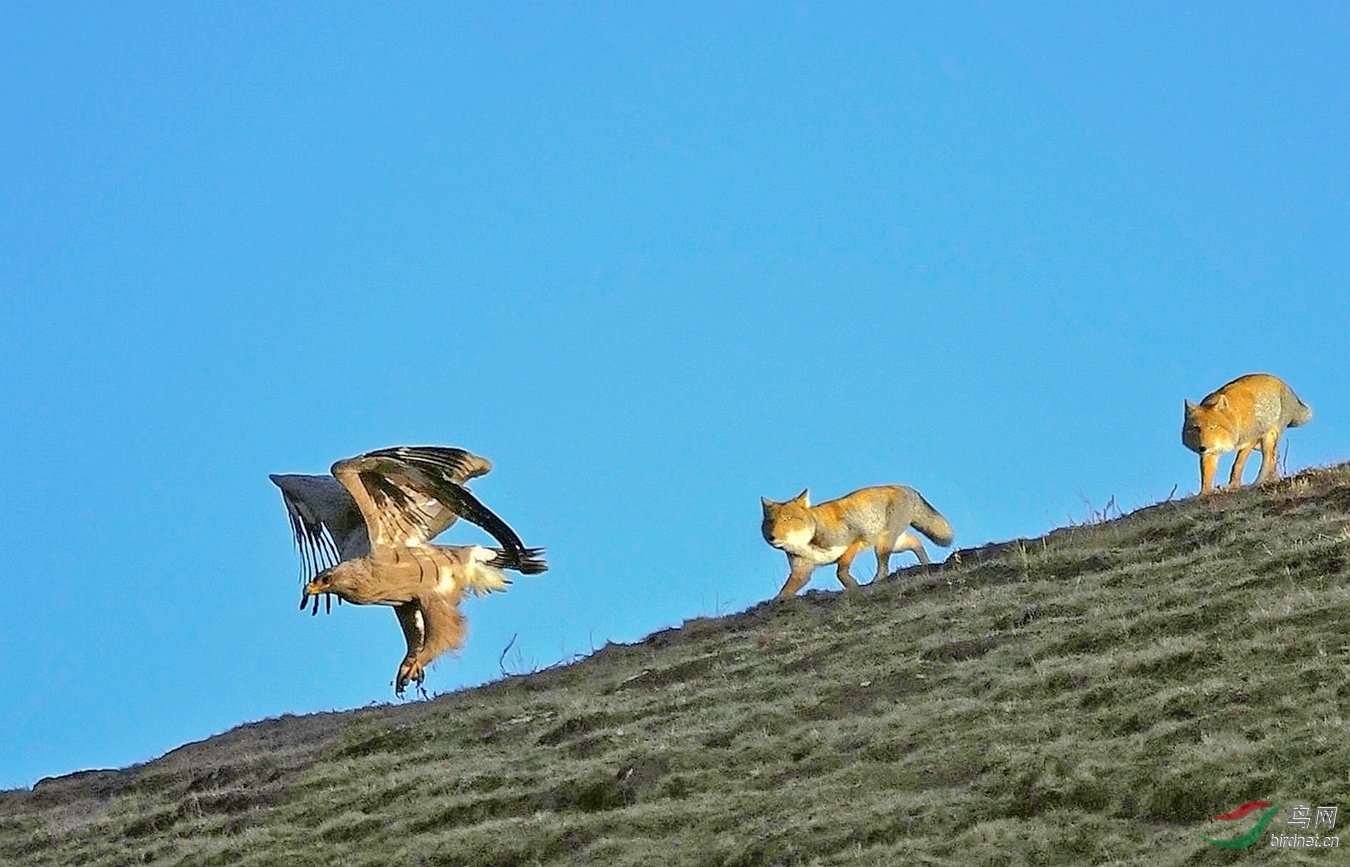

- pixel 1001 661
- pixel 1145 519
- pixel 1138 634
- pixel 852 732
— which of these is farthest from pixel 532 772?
pixel 1145 519

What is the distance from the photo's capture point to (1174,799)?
9438mm

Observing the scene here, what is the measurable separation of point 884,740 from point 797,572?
855cm

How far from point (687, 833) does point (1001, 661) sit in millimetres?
3526

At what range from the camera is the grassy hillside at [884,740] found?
9.74 metres

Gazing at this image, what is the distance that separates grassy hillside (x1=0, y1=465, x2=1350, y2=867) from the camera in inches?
384

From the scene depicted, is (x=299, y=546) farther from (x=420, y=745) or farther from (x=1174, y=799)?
(x=1174, y=799)

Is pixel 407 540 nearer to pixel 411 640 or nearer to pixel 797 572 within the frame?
pixel 411 640

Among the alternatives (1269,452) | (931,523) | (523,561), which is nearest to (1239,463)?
(1269,452)

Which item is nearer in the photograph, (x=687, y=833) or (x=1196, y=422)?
(x=687, y=833)

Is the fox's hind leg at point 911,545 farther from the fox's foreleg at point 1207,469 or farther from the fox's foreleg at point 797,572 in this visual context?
the fox's foreleg at point 1207,469

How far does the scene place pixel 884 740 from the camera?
38.4 feet

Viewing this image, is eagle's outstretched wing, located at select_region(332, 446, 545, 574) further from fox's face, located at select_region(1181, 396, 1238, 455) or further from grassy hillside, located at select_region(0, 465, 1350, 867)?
fox's face, located at select_region(1181, 396, 1238, 455)

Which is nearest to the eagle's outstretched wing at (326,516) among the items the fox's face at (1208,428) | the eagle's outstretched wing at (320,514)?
the eagle's outstretched wing at (320,514)

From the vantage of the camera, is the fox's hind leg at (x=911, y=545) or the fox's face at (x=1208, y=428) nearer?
the fox's face at (x=1208, y=428)
